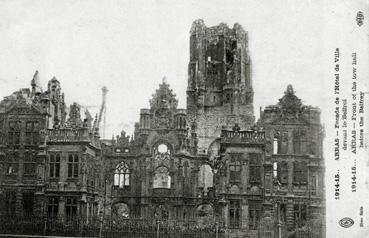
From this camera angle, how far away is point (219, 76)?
5469cm

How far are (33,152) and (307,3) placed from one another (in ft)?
65.9

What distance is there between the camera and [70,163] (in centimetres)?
3384

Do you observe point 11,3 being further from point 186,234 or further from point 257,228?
point 257,228

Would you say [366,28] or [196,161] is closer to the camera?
[366,28]

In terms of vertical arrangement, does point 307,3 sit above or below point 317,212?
above

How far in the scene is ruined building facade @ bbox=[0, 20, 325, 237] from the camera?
1296 inches

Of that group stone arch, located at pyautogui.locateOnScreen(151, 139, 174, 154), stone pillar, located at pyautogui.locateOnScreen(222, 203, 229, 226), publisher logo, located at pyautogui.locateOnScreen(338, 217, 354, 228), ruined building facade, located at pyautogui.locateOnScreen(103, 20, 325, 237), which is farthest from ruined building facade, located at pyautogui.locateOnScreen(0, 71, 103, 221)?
publisher logo, located at pyautogui.locateOnScreen(338, 217, 354, 228)

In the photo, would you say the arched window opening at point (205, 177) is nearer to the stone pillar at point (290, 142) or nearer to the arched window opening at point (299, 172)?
the stone pillar at point (290, 142)

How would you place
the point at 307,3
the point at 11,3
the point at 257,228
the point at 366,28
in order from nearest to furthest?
1. the point at 366,28
2. the point at 307,3
3. the point at 11,3
4. the point at 257,228

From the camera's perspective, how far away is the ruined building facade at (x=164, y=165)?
32906 millimetres

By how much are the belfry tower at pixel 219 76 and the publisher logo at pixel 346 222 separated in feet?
104

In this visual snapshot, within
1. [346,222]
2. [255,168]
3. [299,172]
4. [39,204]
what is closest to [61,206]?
[39,204]

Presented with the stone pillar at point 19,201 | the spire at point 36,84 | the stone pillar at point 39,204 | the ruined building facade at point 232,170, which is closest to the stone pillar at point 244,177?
the ruined building facade at point 232,170

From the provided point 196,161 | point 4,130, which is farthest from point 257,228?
point 4,130
